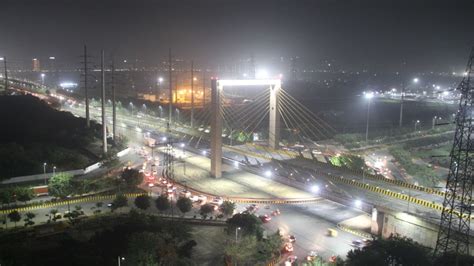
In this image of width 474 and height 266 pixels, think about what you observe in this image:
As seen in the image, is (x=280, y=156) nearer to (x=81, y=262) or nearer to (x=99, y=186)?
(x=99, y=186)

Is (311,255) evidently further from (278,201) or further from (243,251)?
(278,201)

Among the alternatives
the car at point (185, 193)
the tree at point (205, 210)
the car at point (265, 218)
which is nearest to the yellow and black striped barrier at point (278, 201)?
the car at point (265, 218)

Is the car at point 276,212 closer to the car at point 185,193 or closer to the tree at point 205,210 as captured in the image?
the tree at point 205,210

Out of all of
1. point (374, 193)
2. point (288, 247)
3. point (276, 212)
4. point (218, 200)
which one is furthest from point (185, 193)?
point (374, 193)

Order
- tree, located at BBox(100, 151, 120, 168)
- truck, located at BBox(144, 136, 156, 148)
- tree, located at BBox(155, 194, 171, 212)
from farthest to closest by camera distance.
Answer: truck, located at BBox(144, 136, 156, 148) < tree, located at BBox(100, 151, 120, 168) < tree, located at BBox(155, 194, 171, 212)

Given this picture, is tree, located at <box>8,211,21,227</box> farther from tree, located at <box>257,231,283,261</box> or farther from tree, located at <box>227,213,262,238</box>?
tree, located at <box>257,231,283,261</box>

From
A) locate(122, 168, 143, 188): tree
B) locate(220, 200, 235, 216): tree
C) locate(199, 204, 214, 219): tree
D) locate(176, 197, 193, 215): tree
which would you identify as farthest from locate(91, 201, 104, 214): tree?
locate(220, 200, 235, 216): tree

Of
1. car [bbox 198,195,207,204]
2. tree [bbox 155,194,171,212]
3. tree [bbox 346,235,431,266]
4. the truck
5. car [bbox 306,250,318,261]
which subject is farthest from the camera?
the truck
